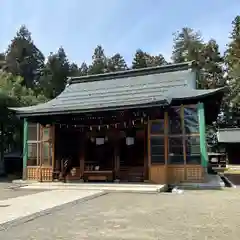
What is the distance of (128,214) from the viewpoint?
22.0 ft

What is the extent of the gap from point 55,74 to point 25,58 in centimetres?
636

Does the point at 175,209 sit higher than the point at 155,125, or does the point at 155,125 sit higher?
the point at 155,125

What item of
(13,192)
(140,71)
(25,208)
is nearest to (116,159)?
(13,192)

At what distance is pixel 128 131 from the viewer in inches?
576

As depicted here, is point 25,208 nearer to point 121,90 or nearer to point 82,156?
→ point 82,156

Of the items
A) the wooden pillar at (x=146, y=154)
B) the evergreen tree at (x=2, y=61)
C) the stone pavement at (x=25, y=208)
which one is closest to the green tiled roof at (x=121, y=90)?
the wooden pillar at (x=146, y=154)

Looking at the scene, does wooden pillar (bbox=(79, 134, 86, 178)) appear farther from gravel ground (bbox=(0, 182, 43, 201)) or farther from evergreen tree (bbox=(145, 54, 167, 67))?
evergreen tree (bbox=(145, 54, 167, 67))

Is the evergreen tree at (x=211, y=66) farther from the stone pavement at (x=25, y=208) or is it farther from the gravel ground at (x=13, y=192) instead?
the stone pavement at (x=25, y=208)

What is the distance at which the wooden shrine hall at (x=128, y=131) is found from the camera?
12898mm

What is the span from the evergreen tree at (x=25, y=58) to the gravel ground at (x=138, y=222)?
42873 mm

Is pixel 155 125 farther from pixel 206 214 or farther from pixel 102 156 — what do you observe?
pixel 206 214

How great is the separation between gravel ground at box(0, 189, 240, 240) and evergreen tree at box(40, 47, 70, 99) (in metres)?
38.4

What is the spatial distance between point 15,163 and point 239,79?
21930 mm

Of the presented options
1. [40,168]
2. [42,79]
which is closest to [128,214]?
[40,168]
